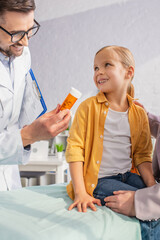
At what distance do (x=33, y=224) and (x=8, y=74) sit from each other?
2.86 feet

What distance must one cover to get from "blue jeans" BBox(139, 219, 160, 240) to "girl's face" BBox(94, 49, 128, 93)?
0.60 m

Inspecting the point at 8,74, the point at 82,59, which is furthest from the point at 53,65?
the point at 8,74

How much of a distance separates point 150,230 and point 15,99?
0.93 meters

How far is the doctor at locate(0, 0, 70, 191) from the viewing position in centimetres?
91

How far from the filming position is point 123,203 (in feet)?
2.79

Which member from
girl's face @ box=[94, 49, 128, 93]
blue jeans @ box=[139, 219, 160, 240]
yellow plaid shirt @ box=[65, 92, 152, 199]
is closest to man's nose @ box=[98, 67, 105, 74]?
girl's face @ box=[94, 49, 128, 93]

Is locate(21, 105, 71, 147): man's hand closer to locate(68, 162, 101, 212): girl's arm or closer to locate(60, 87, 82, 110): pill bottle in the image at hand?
locate(60, 87, 82, 110): pill bottle

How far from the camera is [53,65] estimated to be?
3844 mm

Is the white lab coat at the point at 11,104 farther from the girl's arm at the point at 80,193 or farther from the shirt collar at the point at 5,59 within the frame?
the girl's arm at the point at 80,193

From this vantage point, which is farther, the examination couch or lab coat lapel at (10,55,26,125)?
lab coat lapel at (10,55,26,125)

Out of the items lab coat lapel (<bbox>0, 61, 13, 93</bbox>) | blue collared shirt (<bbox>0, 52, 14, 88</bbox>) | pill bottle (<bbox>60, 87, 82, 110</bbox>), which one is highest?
blue collared shirt (<bbox>0, 52, 14, 88</bbox>)

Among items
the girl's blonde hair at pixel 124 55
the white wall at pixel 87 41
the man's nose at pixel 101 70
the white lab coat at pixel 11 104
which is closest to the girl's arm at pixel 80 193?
the white lab coat at pixel 11 104

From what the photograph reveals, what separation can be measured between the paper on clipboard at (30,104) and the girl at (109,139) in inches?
12.3

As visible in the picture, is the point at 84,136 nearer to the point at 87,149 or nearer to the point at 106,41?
the point at 87,149
